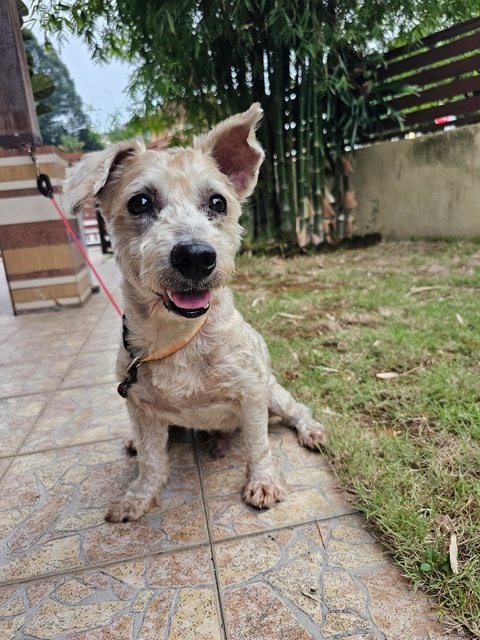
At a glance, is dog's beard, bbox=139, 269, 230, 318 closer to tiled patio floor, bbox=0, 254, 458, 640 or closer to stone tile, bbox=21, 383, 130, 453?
tiled patio floor, bbox=0, 254, 458, 640

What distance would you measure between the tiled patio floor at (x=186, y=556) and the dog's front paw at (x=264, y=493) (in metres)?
0.04

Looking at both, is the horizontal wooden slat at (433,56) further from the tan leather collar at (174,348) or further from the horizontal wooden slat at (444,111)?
the tan leather collar at (174,348)

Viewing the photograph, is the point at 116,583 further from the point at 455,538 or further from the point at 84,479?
the point at 455,538

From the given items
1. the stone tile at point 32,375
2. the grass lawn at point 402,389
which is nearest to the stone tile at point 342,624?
the grass lawn at point 402,389

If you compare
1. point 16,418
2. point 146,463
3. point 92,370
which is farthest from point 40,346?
point 146,463

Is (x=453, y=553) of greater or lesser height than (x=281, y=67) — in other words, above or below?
below

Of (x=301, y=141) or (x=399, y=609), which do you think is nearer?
(x=399, y=609)

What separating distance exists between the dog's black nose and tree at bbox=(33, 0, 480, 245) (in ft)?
17.1

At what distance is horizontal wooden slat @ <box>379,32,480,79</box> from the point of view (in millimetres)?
6574

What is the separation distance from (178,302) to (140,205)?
482 mm

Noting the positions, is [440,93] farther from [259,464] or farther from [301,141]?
[259,464]

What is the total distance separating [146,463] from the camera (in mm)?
1949

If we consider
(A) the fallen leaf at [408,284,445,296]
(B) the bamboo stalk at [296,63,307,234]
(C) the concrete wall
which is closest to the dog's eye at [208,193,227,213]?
(A) the fallen leaf at [408,284,445,296]

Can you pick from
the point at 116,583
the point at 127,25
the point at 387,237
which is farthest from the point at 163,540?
the point at 387,237
